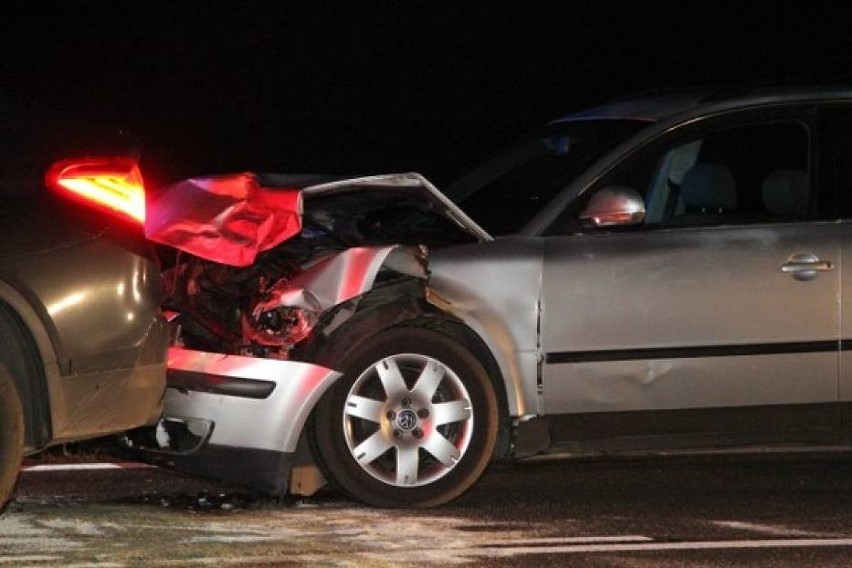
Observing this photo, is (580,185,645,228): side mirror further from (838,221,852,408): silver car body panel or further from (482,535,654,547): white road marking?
(482,535,654,547): white road marking

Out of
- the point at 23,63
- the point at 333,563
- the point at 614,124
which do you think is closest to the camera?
the point at 333,563

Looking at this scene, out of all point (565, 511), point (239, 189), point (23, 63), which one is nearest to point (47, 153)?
point (239, 189)

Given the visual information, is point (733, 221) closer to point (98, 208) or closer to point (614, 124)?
point (614, 124)

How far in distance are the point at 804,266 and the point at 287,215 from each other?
2124mm

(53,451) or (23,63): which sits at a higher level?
(23,63)

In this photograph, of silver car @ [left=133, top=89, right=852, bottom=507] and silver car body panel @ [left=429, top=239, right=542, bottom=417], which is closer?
silver car @ [left=133, top=89, right=852, bottom=507]

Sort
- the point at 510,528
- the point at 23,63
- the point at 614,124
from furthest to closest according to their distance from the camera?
the point at 23,63 → the point at 614,124 → the point at 510,528

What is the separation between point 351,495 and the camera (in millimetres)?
7684

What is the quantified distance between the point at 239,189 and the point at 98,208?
126 cm

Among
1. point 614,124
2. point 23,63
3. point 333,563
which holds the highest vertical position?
point 23,63

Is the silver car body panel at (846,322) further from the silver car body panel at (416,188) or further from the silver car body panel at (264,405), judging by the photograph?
the silver car body panel at (264,405)

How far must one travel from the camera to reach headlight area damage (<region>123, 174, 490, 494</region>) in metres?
7.54

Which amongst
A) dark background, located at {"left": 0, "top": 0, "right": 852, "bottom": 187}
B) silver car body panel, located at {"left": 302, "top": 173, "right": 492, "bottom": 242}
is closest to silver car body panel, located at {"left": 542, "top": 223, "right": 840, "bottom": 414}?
silver car body panel, located at {"left": 302, "top": 173, "right": 492, "bottom": 242}

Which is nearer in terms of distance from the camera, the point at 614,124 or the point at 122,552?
the point at 122,552
